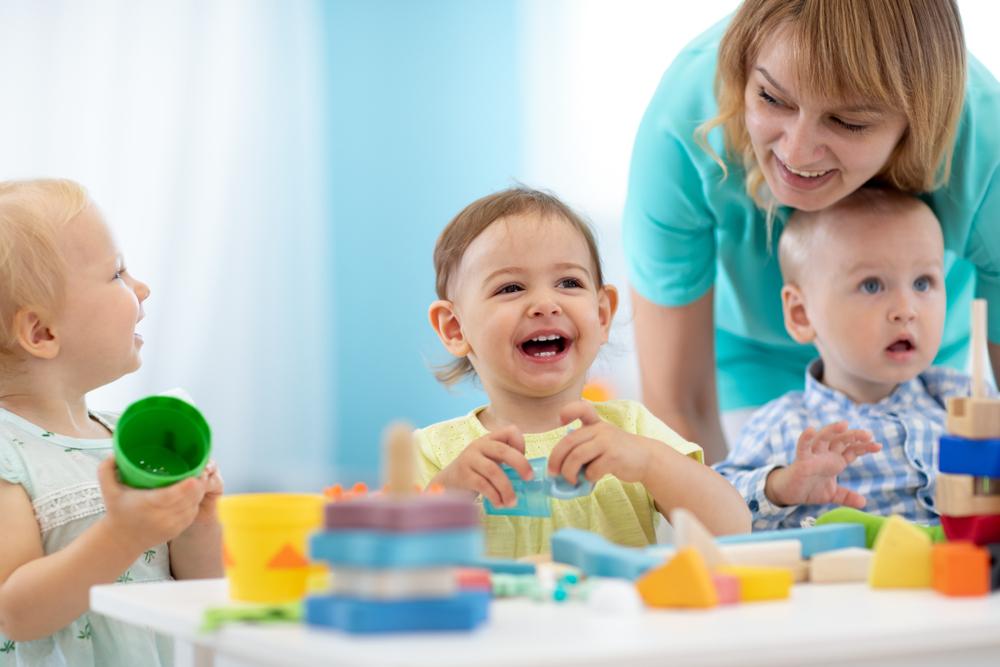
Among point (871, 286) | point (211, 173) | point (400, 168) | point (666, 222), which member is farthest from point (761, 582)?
point (400, 168)

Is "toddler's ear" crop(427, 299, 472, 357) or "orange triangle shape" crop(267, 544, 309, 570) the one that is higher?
"toddler's ear" crop(427, 299, 472, 357)

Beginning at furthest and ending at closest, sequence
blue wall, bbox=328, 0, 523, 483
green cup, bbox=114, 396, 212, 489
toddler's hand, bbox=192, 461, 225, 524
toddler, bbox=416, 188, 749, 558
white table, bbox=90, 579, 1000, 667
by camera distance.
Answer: blue wall, bbox=328, 0, 523, 483 → toddler, bbox=416, 188, 749, 558 → toddler's hand, bbox=192, 461, 225, 524 → green cup, bbox=114, 396, 212, 489 → white table, bbox=90, 579, 1000, 667

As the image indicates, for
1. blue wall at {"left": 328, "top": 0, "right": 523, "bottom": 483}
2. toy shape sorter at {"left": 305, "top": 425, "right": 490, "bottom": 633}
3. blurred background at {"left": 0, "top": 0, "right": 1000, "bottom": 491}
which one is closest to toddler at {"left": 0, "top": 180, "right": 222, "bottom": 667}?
toy shape sorter at {"left": 305, "top": 425, "right": 490, "bottom": 633}

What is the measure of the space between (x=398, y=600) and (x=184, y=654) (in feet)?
0.85

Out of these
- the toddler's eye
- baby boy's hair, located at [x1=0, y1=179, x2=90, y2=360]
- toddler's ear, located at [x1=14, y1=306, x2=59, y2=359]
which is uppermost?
baby boy's hair, located at [x1=0, y1=179, x2=90, y2=360]

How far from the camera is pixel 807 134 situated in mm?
1549

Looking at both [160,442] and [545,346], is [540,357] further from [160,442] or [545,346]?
[160,442]

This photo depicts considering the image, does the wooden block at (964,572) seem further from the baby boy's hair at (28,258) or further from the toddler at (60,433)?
the baby boy's hair at (28,258)

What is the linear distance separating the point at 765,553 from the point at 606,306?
0.62m

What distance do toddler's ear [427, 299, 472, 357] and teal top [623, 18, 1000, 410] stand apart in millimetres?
516

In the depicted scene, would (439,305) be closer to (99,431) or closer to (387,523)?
(99,431)

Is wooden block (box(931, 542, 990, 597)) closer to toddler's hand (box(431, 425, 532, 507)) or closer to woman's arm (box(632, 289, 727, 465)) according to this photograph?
toddler's hand (box(431, 425, 532, 507))

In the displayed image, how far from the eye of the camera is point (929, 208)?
1758 millimetres

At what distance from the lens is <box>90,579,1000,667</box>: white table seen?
0.68 meters
